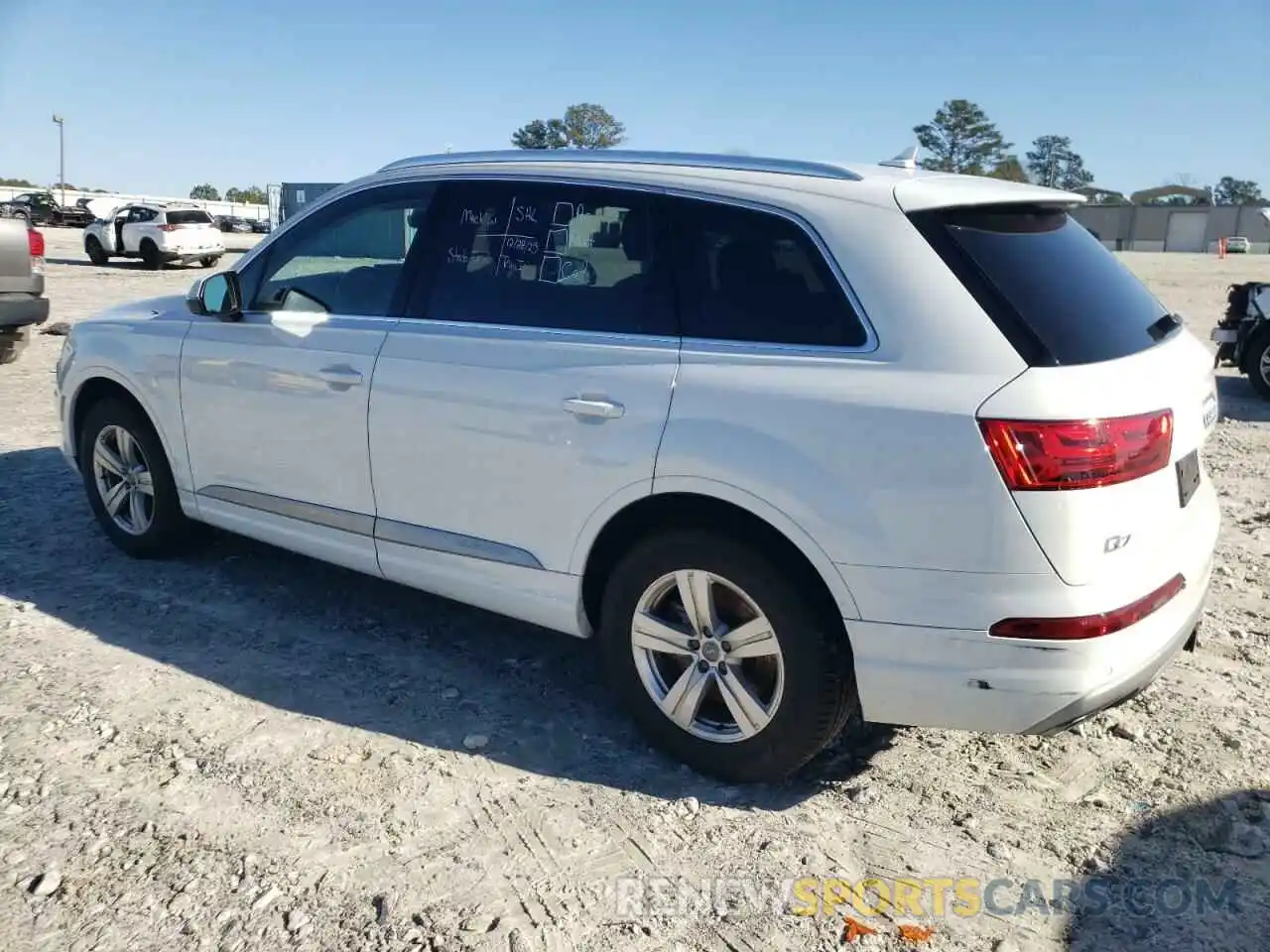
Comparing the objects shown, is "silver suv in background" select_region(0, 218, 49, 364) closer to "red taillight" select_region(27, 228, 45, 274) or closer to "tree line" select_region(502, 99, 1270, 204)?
"red taillight" select_region(27, 228, 45, 274)

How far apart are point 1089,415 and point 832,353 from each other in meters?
0.68

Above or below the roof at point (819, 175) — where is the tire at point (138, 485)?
below

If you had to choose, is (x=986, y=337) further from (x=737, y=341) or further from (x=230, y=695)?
(x=230, y=695)

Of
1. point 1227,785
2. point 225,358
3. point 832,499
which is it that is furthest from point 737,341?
point 225,358

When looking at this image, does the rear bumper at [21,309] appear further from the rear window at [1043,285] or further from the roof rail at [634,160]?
the rear window at [1043,285]

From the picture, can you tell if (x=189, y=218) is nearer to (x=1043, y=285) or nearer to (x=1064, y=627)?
(x=1043, y=285)

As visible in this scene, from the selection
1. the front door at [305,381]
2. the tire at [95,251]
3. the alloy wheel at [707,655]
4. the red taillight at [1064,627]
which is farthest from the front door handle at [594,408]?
the tire at [95,251]

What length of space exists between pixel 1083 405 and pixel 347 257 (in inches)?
113

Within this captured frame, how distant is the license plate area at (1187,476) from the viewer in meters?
2.91

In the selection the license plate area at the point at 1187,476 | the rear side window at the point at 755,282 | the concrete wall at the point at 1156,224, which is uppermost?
the concrete wall at the point at 1156,224

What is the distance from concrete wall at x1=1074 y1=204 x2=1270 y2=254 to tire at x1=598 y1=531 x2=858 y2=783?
8000 centimetres

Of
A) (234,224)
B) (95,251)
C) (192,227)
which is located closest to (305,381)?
(192,227)

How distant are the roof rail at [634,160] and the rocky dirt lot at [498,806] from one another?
1876 mm

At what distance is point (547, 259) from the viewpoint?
11.6 feet
